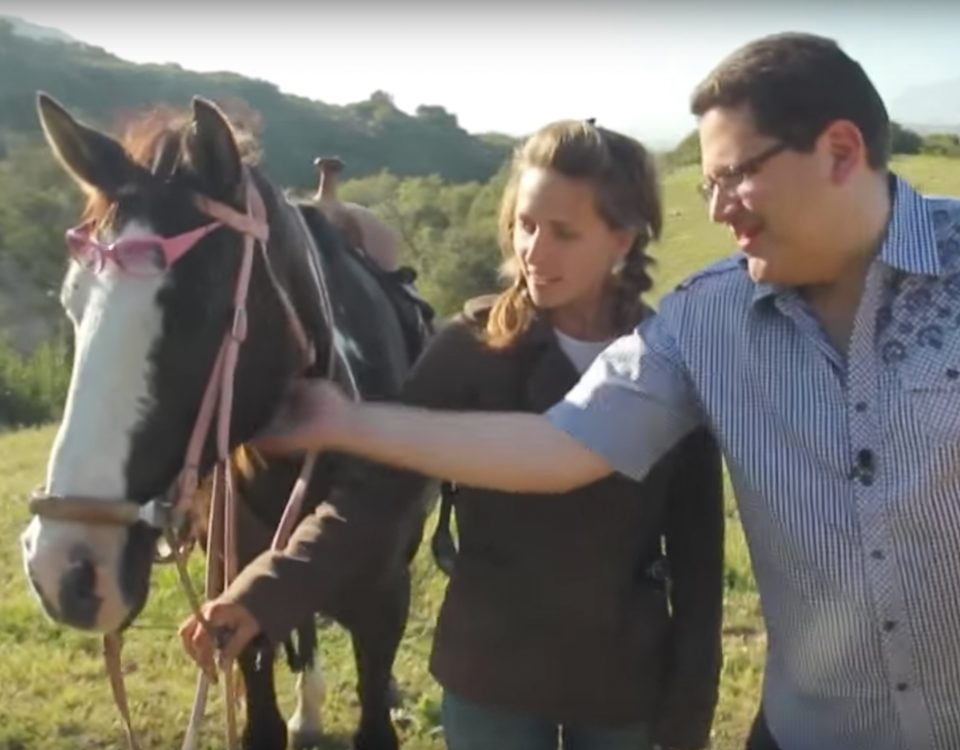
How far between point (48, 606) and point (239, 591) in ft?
1.10

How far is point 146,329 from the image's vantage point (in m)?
2.36

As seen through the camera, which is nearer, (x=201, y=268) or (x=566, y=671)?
(x=201, y=268)

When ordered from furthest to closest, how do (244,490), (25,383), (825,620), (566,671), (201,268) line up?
1. (25,383)
2. (244,490)
3. (566,671)
4. (201,268)
5. (825,620)

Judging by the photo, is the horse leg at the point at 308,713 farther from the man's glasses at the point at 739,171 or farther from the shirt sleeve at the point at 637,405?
the man's glasses at the point at 739,171

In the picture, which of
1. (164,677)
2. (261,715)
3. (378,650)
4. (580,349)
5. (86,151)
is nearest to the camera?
(86,151)

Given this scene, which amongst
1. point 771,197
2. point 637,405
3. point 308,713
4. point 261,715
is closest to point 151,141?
point 637,405

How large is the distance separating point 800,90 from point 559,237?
2.08 ft

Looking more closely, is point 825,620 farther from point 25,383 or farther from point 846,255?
point 25,383

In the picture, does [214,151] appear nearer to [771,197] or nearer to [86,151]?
[86,151]

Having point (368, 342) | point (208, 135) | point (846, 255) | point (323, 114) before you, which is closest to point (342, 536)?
point (208, 135)

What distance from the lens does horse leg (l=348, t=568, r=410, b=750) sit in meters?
3.99

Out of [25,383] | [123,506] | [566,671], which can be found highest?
[123,506]

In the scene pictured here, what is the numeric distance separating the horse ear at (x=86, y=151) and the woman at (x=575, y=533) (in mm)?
531

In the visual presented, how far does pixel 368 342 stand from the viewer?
3932 mm
